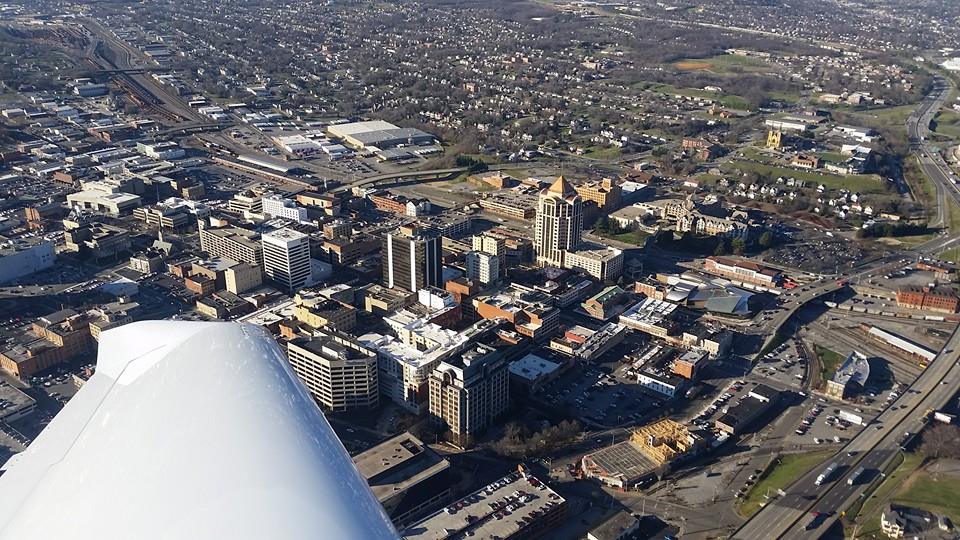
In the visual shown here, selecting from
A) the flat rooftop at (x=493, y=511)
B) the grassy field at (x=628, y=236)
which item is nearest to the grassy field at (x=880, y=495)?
the flat rooftop at (x=493, y=511)

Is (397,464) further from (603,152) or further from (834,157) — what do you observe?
(834,157)

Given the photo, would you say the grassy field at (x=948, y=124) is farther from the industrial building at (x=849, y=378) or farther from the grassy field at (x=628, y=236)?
the industrial building at (x=849, y=378)

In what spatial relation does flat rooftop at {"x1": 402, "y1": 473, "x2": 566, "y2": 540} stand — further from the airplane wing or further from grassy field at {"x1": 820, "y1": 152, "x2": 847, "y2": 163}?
grassy field at {"x1": 820, "y1": 152, "x2": 847, "y2": 163}

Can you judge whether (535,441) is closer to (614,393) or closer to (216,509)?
(614,393)

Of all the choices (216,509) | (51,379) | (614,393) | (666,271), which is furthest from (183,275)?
(216,509)

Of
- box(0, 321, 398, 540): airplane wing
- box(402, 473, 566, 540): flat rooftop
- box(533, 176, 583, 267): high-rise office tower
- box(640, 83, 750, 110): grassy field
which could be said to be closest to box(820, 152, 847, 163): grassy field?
box(640, 83, 750, 110): grassy field

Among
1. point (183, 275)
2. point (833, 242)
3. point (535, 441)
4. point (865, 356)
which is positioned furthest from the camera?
point (833, 242)
